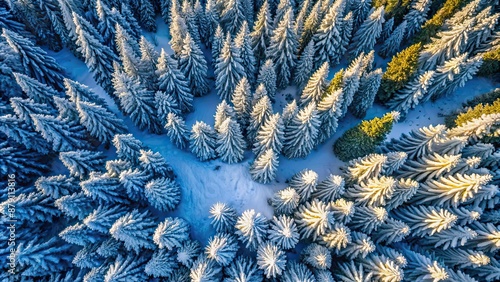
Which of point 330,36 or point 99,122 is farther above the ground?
point 330,36

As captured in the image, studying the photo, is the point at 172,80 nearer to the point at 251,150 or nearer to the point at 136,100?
the point at 136,100

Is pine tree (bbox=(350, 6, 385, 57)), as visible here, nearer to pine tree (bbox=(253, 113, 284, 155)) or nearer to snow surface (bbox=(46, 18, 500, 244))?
snow surface (bbox=(46, 18, 500, 244))

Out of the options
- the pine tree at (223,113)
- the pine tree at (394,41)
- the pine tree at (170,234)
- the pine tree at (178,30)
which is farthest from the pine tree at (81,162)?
the pine tree at (394,41)

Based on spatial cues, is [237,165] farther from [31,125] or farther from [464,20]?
[464,20]

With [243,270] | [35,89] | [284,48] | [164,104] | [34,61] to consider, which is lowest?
Answer: [243,270]

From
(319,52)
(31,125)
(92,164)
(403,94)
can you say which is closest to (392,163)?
(403,94)

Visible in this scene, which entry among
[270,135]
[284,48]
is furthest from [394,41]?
[270,135]
